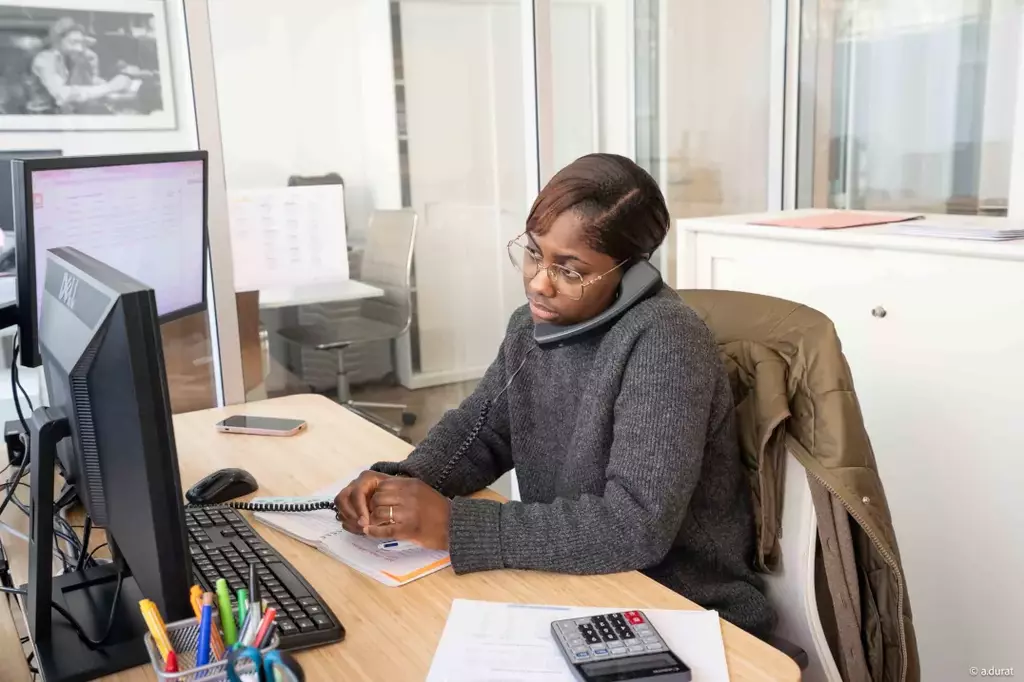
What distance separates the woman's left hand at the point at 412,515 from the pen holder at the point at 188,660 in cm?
37

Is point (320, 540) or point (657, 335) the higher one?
point (657, 335)

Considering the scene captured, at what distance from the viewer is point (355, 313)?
2957 millimetres

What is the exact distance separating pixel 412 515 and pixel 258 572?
196mm

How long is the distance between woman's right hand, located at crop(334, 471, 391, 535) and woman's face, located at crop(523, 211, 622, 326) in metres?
0.32

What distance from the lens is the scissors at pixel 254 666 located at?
70 centimetres

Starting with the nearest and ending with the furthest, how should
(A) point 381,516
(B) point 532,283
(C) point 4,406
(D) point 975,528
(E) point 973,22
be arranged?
1. (A) point 381,516
2. (B) point 532,283
3. (D) point 975,528
4. (C) point 4,406
5. (E) point 973,22

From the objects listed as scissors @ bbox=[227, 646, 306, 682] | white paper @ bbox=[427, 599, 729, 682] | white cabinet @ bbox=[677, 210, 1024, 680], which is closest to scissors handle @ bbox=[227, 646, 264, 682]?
scissors @ bbox=[227, 646, 306, 682]

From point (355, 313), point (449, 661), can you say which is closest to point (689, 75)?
point (355, 313)

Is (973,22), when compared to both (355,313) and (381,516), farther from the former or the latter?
(381,516)

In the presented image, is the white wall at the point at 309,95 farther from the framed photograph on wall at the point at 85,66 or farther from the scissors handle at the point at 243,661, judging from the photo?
the scissors handle at the point at 243,661

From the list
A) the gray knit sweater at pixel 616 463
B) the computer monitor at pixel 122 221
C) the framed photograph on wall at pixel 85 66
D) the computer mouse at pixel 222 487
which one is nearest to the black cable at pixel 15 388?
the computer monitor at pixel 122 221

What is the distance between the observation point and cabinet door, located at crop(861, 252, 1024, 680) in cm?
162

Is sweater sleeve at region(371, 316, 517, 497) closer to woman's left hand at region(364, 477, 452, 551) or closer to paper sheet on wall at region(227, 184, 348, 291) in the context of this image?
woman's left hand at region(364, 477, 452, 551)

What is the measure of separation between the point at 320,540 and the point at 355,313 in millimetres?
1797
